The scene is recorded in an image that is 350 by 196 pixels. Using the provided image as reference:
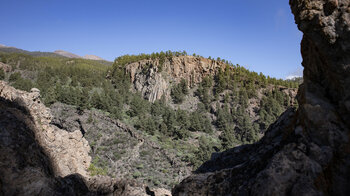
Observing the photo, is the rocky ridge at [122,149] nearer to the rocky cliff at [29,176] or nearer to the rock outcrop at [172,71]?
the rocky cliff at [29,176]

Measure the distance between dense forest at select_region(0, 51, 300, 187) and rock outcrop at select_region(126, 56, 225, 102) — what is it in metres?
2.28

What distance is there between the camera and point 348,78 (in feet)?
10.4

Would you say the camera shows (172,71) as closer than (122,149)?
No

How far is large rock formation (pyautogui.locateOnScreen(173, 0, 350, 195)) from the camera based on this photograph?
3100 mm

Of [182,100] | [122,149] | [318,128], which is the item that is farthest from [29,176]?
[182,100]

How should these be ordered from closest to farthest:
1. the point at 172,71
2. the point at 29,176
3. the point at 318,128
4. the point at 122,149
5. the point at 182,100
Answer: the point at 318,128, the point at 29,176, the point at 122,149, the point at 182,100, the point at 172,71

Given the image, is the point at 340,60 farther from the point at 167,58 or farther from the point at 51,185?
the point at 167,58

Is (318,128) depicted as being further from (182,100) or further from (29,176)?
(182,100)

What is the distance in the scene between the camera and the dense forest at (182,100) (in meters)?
42.2

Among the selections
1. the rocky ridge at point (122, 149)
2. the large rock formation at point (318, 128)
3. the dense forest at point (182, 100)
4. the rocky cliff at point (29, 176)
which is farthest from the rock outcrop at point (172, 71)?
the large rock formation at point (318, 128)

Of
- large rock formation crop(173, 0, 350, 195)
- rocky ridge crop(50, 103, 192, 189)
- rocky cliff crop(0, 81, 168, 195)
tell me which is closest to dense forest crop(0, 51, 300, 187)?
rocky ridge crop(50, 103, 192, 189)

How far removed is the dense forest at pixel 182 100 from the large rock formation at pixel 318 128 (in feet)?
Result: 101

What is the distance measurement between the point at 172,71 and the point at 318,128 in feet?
206

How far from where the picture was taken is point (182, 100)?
5928 cm
